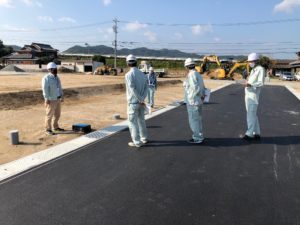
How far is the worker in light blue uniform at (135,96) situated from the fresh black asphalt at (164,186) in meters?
0.41

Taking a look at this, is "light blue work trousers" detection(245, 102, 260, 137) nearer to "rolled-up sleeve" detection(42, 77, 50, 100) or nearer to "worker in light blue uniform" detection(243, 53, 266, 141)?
"worker in light blue uniform" detection(243, 53, 266, 141)

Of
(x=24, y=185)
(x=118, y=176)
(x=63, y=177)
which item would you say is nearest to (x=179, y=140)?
(x=118, y=176)

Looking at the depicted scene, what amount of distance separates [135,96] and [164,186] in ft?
7.39

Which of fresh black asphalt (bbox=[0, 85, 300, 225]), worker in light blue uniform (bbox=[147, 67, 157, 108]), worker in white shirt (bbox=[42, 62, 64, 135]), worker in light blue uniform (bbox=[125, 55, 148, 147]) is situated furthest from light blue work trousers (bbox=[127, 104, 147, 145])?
worker in light blue uniform (bbox=[147, 67, 157, 108])

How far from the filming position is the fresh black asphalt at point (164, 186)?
11.1 ft

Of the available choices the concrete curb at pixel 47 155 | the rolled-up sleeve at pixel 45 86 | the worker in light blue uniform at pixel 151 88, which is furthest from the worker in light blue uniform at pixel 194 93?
the worker in light blue uniform at pixel 151 88

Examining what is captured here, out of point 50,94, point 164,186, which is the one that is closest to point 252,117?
point 164,186

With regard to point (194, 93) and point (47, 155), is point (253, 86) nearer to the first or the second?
point (194, 93)

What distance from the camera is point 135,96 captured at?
5.99 metres

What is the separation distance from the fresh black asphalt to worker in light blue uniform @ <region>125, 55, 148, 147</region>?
1.33ft

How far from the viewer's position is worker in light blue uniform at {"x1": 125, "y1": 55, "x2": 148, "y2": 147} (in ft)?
19.7

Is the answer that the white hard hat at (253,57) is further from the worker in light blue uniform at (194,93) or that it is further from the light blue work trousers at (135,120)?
the light blue work trousers at (135,120)

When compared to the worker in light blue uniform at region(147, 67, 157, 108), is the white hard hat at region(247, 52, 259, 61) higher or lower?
higher

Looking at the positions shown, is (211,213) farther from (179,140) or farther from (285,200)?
(179,140)
